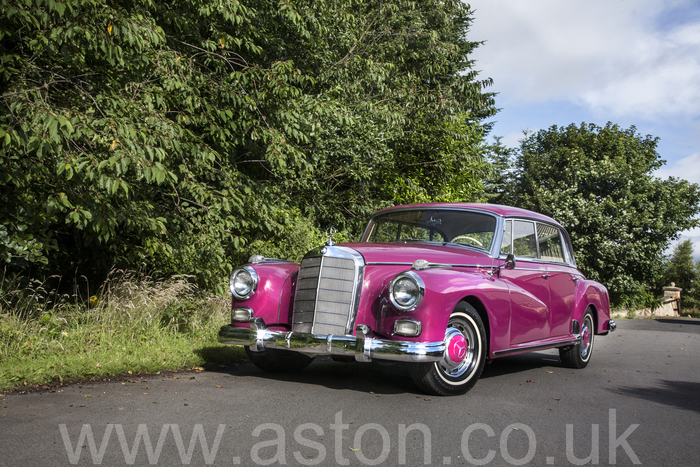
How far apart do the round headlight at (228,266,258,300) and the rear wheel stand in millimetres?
602

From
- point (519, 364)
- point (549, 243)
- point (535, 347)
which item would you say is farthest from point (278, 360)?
point (549, 243)

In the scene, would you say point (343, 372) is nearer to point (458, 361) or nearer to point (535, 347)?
point (458, 361)

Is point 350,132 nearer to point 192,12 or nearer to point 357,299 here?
point 192,12

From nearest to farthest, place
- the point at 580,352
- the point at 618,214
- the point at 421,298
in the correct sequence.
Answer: the point at 421,298 → the point at 580,352 → the point at 618,214

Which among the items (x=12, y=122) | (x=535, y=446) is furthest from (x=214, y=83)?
(x=535, y=446)

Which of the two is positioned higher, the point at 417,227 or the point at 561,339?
the point at 417,227

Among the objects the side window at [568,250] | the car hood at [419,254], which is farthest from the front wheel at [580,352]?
the car hood at [419,254]

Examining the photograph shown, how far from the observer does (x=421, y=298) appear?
501cm

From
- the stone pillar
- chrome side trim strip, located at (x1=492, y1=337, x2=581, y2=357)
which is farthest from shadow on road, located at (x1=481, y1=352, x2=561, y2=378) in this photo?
the stone pillar

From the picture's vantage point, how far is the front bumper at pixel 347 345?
190 inches

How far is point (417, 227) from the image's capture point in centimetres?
701

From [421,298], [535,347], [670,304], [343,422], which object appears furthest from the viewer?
[670,304]

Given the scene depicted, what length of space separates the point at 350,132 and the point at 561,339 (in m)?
8.07

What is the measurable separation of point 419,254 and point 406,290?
76 centimetres
